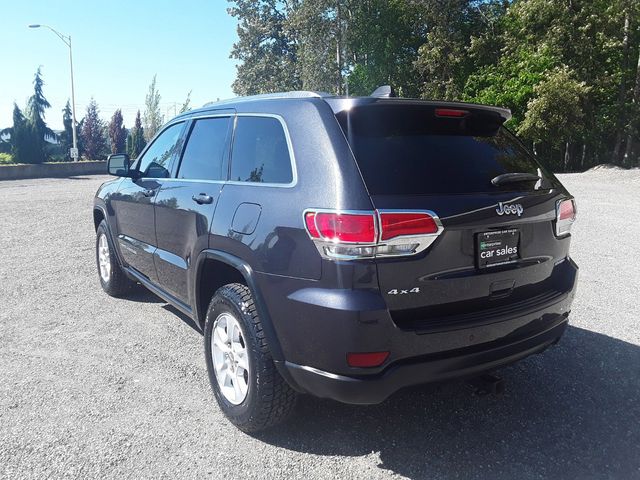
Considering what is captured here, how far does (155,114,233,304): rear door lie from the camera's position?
3.25m

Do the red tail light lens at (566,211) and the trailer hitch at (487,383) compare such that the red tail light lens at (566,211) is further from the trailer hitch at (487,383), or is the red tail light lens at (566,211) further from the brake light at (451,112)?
the trailer hitch at (487,383)

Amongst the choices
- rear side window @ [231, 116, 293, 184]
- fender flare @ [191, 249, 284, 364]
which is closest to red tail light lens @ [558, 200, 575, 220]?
rear side window @ [231, 116, 293, 184]

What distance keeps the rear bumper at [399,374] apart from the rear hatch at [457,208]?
0.52 ft

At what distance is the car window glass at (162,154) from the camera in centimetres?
414

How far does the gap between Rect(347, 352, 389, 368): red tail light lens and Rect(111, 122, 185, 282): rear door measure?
7.71 feet

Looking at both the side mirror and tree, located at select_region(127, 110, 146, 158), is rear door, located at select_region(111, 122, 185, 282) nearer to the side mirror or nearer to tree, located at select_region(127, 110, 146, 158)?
the side mirror

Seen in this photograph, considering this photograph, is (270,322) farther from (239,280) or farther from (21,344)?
(21,344)

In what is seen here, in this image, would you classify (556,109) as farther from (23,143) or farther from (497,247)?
(23,143)

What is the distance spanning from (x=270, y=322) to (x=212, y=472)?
0.80m

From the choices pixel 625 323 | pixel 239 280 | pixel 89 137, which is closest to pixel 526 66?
pixel 625 323

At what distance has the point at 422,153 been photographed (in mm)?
2609

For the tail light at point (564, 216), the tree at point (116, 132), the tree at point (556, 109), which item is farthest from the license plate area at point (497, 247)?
the tree at point (116, 132)

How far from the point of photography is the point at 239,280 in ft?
9.84

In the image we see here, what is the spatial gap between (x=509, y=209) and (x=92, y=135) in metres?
47.5
